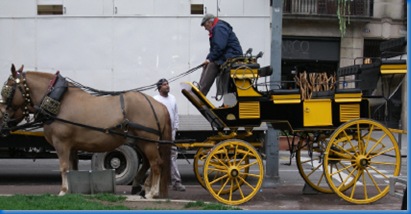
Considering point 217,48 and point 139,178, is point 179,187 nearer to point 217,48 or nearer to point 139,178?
point 139,178

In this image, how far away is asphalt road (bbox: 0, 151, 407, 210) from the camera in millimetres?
10312

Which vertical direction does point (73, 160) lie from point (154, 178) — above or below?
above

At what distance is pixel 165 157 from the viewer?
415 inches

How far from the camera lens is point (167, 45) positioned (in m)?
13.0

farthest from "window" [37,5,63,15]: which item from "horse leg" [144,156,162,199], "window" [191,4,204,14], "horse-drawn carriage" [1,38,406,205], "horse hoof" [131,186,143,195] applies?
"horse leg" [144,156,162,199]

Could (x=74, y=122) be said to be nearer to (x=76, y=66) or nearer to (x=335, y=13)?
→ (x=76, y=66)

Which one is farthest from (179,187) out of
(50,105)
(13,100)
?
(13,100)

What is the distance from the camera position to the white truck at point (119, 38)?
12906 mm

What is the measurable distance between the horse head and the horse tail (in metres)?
2.11

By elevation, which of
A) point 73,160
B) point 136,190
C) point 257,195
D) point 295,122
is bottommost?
point 257,195

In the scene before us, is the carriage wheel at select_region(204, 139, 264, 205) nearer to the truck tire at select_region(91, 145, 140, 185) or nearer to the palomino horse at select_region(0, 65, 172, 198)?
the palomino horse at select_region(0, 65, 172, 198)

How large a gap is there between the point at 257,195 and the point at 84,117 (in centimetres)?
317

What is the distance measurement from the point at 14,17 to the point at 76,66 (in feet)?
4.85

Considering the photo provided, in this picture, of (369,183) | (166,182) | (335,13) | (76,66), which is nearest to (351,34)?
(335,13)
